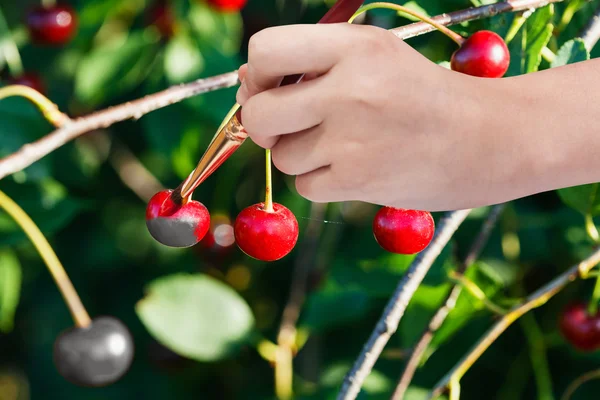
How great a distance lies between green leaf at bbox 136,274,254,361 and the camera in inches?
38.1

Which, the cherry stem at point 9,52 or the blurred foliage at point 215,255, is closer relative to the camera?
the blurred foliage at point 215,255

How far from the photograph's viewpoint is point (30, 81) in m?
1.14

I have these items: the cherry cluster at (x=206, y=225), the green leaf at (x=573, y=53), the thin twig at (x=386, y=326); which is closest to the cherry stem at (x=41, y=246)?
the cherry cluster at (x=206, y=225)

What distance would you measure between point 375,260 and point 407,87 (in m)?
0.53

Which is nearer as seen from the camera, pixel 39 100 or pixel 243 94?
pixel 243 94

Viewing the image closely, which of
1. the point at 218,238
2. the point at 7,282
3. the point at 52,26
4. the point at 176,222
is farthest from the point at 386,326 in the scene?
the point at 52,26

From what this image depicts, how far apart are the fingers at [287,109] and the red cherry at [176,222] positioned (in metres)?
0.12

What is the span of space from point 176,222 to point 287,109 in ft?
0.52

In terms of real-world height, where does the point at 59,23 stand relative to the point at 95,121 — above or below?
above

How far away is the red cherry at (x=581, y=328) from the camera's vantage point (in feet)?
2.87

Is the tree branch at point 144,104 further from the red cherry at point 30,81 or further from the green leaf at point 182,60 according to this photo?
the red cherry at point 30,81

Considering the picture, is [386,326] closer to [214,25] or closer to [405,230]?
[405,230]

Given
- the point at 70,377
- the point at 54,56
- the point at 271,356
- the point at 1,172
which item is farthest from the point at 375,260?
the point at 54,56

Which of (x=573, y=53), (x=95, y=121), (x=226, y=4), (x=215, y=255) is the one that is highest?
(x=226, y=4)
